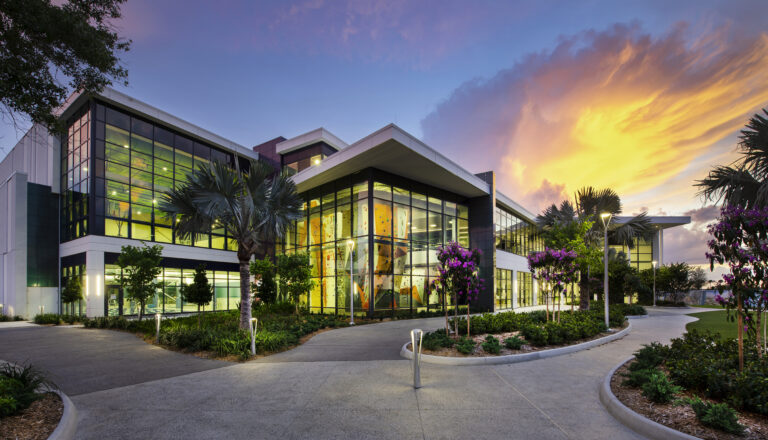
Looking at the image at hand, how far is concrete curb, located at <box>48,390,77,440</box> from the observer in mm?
4474

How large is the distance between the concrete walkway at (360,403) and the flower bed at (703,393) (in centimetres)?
64

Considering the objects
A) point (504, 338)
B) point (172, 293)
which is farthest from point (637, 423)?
point (172, 293)

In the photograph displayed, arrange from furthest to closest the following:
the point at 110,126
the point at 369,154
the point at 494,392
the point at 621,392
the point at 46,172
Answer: the point at 46,172, the point at 110,126, the point at 369,154, the point at 494,392, the point at 621,392

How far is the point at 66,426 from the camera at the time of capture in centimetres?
475

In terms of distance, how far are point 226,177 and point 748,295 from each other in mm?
14047

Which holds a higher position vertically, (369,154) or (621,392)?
(369,154)

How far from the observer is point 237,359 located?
379 inches

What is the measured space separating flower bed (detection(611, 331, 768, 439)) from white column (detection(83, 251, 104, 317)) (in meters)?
28.0

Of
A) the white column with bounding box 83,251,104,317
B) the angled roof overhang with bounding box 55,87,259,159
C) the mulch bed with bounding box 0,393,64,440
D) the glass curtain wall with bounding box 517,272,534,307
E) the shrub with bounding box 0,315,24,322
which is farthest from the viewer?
the glass curtain wall with bounding box 517,272,534,307

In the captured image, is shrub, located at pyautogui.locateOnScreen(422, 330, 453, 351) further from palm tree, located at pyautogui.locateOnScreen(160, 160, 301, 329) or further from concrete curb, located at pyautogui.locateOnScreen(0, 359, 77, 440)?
concrete curb, located at pyautogui.locateOnScreen(0, 359, 77, 440)

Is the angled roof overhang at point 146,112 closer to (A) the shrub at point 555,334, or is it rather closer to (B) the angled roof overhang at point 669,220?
(A) the shrub at point 555,334

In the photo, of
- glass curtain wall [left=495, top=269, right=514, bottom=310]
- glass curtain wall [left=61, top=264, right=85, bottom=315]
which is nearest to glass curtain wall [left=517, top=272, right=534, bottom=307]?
glass curtain wall [left=495, top=269, right=514, bottom=310]

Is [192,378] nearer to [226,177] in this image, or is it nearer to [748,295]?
[226,177]

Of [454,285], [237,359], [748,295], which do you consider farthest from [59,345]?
[748,295]
